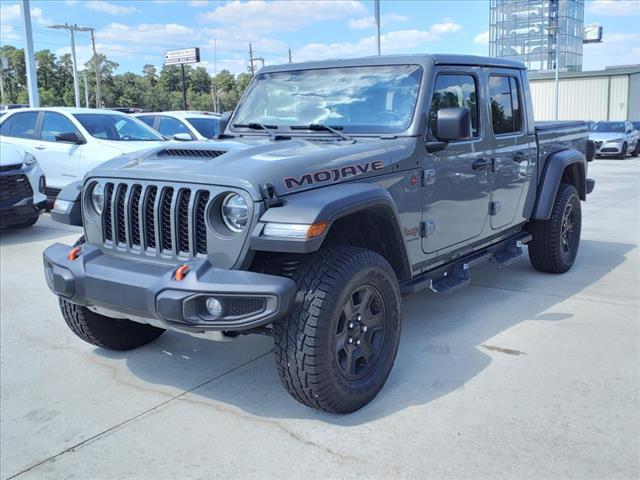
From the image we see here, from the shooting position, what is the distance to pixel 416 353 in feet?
13.9

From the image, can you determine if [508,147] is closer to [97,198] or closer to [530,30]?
[97,198]

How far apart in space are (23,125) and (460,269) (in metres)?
8.72

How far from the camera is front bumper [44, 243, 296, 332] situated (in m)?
2.93

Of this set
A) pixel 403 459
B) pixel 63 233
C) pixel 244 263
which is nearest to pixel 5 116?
pixel 63 233

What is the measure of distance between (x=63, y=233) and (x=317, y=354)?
22.4 ft

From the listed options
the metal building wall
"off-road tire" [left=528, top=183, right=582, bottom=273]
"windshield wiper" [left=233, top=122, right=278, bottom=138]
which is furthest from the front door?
the metal building wall

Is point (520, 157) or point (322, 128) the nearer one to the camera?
point (322, 128)

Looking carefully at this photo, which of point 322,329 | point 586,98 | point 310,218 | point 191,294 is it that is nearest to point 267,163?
point 310,218

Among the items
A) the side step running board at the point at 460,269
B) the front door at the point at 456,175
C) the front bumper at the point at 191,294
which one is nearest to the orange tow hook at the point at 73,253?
the front bumper at the point at 191,294

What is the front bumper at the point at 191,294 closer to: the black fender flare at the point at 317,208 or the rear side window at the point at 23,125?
the black fender flare at the point at 317,208

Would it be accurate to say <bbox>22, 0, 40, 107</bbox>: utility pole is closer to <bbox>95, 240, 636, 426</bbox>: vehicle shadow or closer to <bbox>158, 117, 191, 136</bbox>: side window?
<bbox>158, 117, 191, 136</bbox>: side window

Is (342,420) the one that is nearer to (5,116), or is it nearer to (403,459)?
(403,459)

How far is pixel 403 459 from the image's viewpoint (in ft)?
9.73

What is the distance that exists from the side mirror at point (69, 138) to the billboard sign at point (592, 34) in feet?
184
